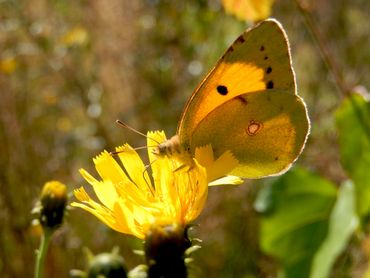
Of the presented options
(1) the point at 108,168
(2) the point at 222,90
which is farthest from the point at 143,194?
(2) the point at 222,90

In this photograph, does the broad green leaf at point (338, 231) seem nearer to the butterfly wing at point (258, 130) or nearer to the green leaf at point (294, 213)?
the green leaf at point (294, 213)

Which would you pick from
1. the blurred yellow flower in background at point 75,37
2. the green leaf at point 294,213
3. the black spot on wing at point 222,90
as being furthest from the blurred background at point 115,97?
the black spot on wing at point 222,90

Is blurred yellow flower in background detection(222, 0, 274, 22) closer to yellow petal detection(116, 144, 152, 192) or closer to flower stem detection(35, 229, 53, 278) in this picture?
yellow petal detection(116, 144, 152, 192)

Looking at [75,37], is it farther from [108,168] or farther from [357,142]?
[108,168]

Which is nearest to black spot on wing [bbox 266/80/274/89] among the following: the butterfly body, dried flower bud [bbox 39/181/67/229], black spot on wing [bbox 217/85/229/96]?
black spot on wing [bbox 217/85/229/96]

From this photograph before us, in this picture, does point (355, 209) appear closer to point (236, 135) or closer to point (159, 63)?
point (236, 135)
